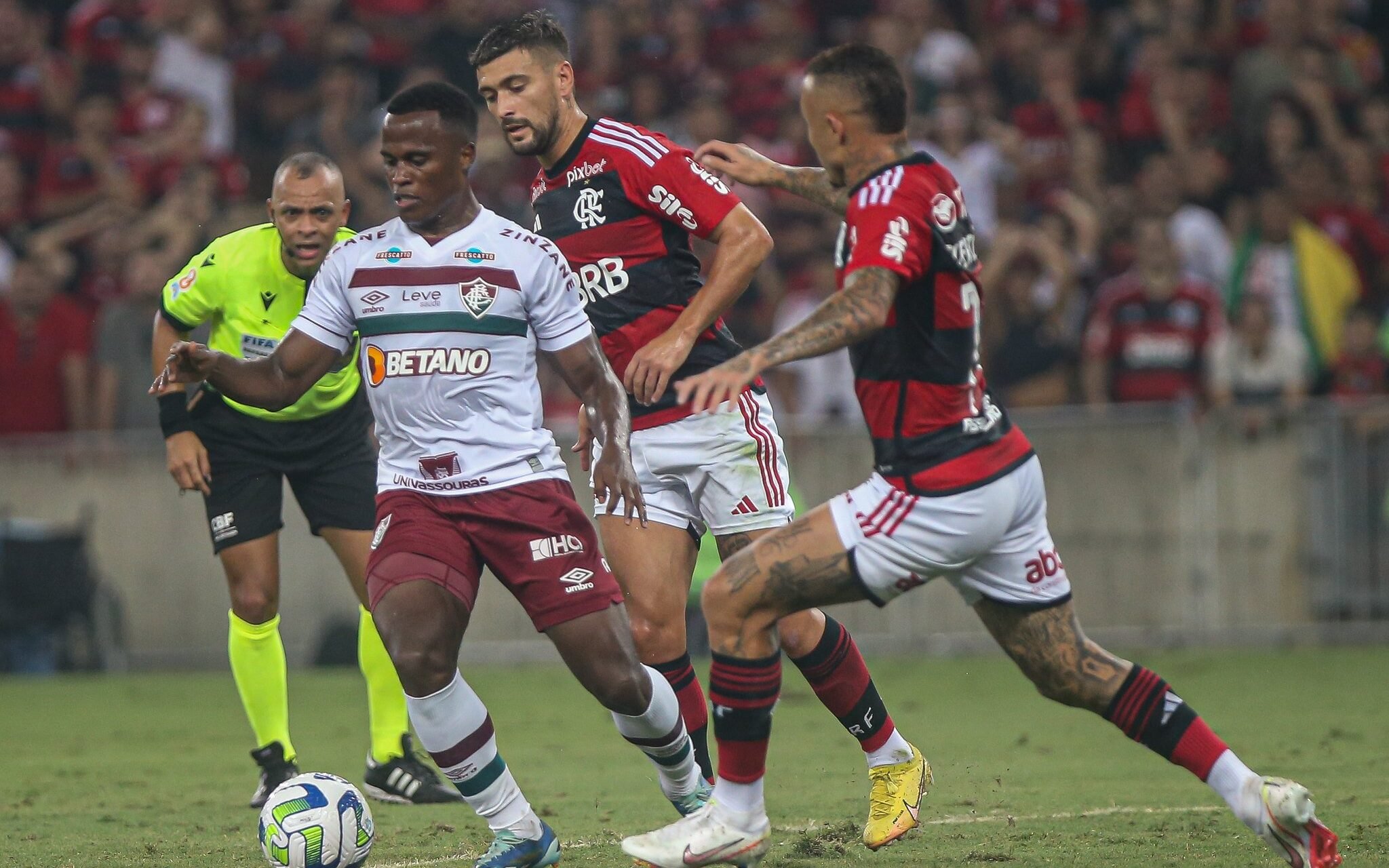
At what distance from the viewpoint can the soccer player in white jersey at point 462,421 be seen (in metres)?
5.83

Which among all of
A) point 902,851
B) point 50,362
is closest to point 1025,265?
point 50,362

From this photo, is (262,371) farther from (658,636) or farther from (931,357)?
(931,357)

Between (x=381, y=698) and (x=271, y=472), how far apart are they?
1.10 m

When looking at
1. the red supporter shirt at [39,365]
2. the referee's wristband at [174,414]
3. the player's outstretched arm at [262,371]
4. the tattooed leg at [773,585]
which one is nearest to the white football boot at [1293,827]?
the tattooed leg at [773,585]

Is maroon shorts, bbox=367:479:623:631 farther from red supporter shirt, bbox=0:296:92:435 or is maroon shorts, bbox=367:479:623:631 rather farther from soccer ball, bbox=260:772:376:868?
red supporter shirt, bbox=0:296:92:435

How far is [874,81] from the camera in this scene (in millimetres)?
5629

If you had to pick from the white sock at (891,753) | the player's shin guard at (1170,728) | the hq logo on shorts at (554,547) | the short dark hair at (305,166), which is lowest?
the white sock at (891,753)

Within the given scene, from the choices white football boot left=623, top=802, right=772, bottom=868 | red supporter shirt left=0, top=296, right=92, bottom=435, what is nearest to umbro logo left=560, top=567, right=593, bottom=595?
white football boot left=623, top=802, right=772, bottom=868

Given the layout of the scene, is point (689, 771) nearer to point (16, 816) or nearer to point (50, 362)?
point (16, 816)

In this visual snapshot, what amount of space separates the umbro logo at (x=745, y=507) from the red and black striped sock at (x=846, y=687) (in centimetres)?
51

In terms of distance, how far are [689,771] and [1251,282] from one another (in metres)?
9.00

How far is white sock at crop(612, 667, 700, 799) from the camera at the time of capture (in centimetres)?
607

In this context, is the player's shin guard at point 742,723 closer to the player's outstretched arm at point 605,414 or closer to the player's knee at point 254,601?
the player's outstretched arm at point 605,414

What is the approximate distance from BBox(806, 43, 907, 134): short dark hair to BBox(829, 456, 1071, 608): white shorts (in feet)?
3.59
